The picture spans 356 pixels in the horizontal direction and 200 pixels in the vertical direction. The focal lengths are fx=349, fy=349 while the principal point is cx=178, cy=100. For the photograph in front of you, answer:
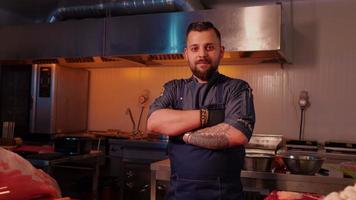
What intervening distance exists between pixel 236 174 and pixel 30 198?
2.88 feet

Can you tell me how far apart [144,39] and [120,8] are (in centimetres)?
47

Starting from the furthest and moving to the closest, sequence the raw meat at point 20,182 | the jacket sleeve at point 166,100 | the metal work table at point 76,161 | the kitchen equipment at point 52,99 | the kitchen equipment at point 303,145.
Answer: the kitchen equipment at point 52,99 → the kitchen equipment at point 303,145 → the metal work table at point 76,161 → the jacket sleeve at point 166,100 → the raw meat at point 20,182

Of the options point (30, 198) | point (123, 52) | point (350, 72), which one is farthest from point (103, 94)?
point (30, 198)

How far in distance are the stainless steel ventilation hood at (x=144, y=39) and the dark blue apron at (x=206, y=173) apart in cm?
162

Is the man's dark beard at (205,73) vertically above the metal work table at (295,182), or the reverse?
the man's dark beard at (205,73)

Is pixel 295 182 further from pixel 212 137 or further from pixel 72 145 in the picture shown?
pixel 72 145

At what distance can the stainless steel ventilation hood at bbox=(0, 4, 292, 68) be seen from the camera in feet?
9.98

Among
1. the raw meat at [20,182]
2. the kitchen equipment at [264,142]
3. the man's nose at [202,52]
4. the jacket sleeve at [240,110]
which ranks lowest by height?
the kitchen equipment at [264,142]

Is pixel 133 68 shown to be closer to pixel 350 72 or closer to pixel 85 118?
pixel 85 118

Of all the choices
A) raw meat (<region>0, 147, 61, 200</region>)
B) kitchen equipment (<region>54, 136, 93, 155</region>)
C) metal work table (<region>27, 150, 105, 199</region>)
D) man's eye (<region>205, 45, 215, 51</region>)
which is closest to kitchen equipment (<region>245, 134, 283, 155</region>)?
metal work table (<region>27, 150, 105, 199</region>)

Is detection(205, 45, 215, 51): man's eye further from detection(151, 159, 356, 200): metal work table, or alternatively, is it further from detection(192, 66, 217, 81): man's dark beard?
detection(151, 159, 356, 200): metal work table

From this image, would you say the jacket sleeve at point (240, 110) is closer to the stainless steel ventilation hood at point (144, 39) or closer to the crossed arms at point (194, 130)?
the crossed arms at point (194, 130)

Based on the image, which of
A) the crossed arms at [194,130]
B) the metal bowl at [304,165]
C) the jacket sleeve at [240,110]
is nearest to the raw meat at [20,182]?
the crossed arms at [194,130]

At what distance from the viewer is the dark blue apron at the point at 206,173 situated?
1524 millimetres
